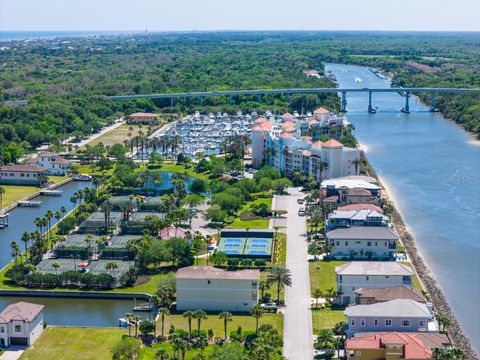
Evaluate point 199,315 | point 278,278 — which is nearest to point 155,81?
point 278,278

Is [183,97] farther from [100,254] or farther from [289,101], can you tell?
[100,254]

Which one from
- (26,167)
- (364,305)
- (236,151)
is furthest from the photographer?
(236,151)

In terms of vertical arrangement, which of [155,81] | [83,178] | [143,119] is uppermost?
[155,81]

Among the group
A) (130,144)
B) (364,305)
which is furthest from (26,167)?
(364,305)

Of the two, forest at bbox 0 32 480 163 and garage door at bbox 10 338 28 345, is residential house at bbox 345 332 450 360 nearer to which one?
garage door at bbox 10 338 28 345

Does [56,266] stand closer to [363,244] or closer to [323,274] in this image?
[323,274]

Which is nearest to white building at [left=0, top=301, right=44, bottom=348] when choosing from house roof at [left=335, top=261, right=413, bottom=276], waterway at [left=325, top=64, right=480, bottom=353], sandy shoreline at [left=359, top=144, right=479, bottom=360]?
house roof at [left=335, top=261, right=413, bottom=276]
